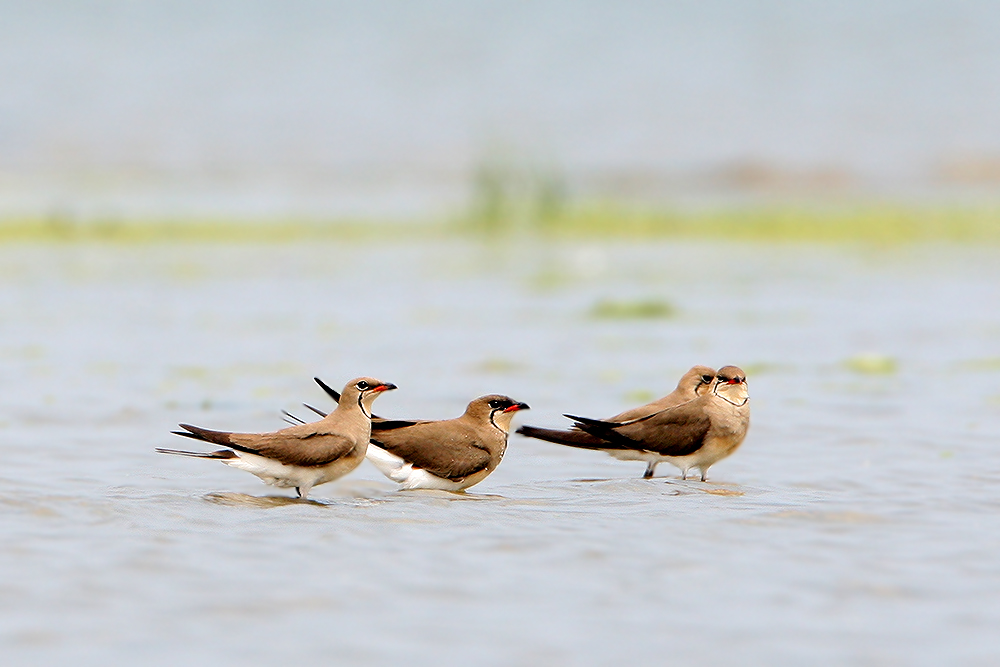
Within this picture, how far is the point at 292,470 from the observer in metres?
9.11

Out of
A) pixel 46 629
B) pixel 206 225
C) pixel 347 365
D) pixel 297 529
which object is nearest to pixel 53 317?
pixel 347 365

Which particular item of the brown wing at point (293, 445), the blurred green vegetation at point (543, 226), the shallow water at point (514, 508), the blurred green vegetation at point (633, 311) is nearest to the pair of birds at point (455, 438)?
the brown wing at point (293, 445)

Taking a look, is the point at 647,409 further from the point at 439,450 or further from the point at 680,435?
the point at 439,450

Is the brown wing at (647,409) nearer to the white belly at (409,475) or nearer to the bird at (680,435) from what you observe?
the bird at (680,435)

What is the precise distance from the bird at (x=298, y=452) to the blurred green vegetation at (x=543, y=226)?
107 feet

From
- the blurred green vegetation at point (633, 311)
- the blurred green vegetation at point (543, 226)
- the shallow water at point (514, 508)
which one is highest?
the blurred green vegetation at point (543, 226)

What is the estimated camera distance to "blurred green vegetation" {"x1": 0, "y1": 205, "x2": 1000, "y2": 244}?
142 feet

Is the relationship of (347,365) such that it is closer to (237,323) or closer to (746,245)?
(237,323)

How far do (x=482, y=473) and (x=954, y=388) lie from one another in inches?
246

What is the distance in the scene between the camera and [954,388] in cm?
1422

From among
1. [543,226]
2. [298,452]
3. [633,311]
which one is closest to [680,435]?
[298,452]

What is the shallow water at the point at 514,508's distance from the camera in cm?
619

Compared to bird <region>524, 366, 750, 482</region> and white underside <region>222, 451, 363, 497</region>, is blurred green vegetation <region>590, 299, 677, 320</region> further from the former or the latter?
white underside <region>222, 451, 363, 497</region>

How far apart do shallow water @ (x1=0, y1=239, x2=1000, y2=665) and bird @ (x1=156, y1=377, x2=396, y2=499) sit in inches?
6.4
